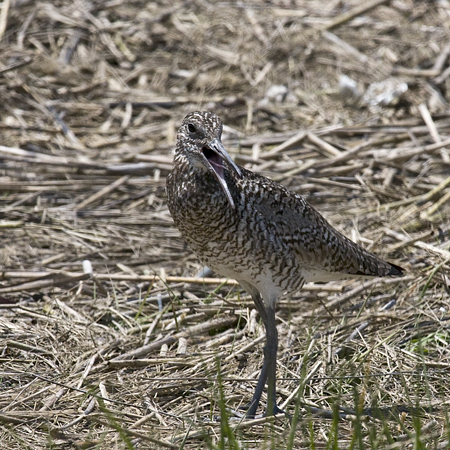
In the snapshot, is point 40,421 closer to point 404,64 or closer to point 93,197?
point 93,197

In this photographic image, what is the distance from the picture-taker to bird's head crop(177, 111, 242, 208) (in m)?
4.20

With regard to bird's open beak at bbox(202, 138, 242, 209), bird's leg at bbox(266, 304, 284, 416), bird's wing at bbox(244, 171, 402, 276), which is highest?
bird's open beak at bbox(202, 138, 242, 209)

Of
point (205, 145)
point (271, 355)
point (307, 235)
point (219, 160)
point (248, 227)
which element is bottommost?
point (271, 355)

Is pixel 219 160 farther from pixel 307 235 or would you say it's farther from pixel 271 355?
pixel 271 355

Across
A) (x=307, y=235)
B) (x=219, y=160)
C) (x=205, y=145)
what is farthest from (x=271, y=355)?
(x=205, y=145)

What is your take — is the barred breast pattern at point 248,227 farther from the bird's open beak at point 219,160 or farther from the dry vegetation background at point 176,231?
the dry vegetation background at point 176,231

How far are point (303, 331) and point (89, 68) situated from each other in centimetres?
528

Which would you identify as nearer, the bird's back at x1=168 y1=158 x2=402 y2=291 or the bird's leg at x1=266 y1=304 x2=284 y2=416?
the bird's back at x1=168 y1=158 x2=402 y2=291

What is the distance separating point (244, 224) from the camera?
435 centimetres

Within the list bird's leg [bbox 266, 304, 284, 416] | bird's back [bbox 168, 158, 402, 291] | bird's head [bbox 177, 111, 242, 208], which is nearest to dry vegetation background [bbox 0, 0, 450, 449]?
bird's leg [bbox 266, 304, 284, 416]

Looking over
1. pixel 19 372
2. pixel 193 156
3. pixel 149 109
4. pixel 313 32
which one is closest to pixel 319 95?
pixel 313 32

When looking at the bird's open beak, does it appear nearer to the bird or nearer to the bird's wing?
the bird

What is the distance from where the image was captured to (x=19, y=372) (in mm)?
4684

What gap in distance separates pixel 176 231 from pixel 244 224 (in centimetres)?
228
